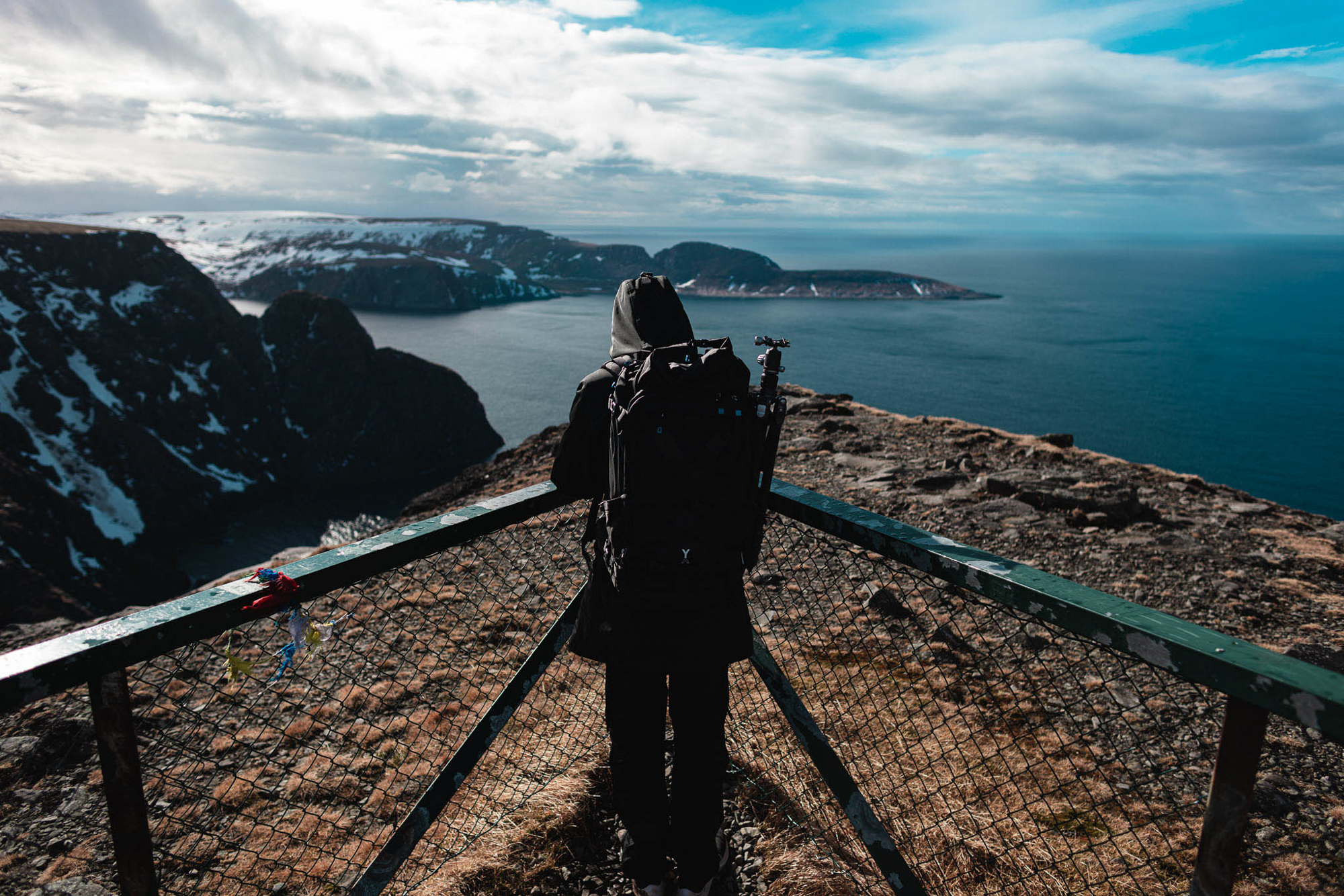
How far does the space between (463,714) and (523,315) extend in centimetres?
18284

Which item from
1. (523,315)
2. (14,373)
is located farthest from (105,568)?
(523,315)

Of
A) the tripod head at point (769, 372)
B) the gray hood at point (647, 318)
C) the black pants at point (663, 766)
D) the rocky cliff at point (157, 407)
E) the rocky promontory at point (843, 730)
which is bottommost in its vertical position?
the rocky cliff at point (157, 407)

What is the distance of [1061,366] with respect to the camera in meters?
111

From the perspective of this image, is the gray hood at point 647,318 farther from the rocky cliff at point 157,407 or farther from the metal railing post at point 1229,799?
the rocky cliff at point 157,407

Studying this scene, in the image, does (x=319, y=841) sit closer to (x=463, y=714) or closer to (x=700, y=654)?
(x=463, y=714)

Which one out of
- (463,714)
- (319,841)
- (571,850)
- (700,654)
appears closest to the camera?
(700,654)

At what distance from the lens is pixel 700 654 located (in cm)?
296

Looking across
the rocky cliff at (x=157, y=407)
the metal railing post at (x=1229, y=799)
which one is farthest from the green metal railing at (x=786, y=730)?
the rocky cliff at (x=157, y=407)

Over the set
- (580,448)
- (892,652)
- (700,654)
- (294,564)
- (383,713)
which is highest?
(580,448)

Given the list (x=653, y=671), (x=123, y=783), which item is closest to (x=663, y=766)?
(x=653, y=671)

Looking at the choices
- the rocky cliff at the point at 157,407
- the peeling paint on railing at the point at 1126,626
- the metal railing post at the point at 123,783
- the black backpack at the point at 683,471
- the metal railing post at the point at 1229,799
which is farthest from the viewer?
the rocky cliff at the point at 157,407

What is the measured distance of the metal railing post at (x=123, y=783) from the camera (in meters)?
2.15

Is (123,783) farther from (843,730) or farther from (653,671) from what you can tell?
(843,730)

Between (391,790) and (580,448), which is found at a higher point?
(580,448)
